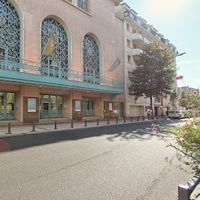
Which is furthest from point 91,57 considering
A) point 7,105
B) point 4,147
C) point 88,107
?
point 4,147

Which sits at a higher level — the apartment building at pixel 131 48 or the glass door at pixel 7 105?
the apartment building at pixel 131 48

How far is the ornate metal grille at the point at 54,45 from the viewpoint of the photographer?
25.5 metres

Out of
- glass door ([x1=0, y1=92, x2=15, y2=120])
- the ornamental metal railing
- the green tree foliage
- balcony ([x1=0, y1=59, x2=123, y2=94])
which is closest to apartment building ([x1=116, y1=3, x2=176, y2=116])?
balcony ([x1=0, y1=59, x2=123, y2=94])

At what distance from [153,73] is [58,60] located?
16362 millimetres

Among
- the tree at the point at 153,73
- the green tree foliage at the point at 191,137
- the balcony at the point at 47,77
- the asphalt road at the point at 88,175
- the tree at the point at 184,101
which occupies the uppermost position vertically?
the tree at the point at 153,73

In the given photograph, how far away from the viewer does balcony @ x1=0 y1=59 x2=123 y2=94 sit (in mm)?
20484

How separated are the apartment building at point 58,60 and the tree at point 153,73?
9.63 ft

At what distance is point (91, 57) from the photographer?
34.8 metres

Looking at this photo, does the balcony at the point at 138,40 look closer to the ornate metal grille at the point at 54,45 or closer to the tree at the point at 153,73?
the tree at the point at 153,73

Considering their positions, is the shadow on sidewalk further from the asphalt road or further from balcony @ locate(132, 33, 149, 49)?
balcony @ locate(132, 33, 149, 49)

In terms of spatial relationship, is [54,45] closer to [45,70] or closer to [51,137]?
[45,70]

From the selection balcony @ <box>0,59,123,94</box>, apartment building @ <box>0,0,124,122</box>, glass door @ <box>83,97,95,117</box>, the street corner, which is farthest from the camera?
glass door @ <box>83,97,95,117</box>

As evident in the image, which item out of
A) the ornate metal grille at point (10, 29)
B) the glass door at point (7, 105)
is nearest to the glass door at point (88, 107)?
the glass door at point (7, 105)

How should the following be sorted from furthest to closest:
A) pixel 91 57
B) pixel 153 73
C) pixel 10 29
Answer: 1. pixel 153 73
2. pixel 91 57
3. pixel 10 29
